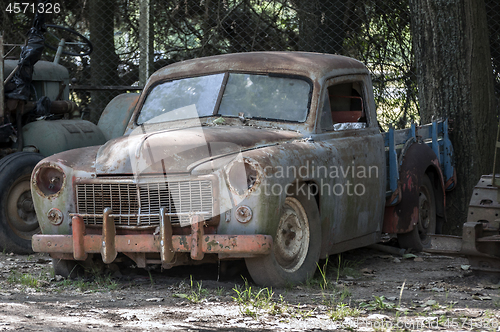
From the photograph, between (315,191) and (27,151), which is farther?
(27,151)

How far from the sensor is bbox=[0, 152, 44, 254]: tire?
6504 millimetres

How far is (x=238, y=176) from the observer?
15.3ft

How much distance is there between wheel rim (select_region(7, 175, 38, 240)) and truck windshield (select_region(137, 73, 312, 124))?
5.59ft

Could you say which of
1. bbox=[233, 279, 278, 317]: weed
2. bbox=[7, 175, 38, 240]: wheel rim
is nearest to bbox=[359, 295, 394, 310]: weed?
bbox=[233, 279, 278, 317]: weed

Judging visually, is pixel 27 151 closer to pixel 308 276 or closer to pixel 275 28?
pixel 308 276

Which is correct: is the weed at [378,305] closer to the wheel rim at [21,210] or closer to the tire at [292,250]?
the tire at [292,250]

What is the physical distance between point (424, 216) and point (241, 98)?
2.54 meters

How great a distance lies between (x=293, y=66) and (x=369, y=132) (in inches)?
37.3

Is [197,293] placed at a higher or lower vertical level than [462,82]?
lower

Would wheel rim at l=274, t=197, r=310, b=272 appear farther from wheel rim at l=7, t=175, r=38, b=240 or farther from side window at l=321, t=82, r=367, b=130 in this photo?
wheel rim at l=7, t=175, r=38, b=240

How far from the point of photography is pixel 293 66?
18.8ft

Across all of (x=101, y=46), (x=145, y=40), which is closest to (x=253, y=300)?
(x=145, y=40)

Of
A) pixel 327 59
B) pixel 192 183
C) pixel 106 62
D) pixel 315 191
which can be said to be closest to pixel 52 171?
pixel 192 183

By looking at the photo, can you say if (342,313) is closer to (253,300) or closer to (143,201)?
(253,300)
